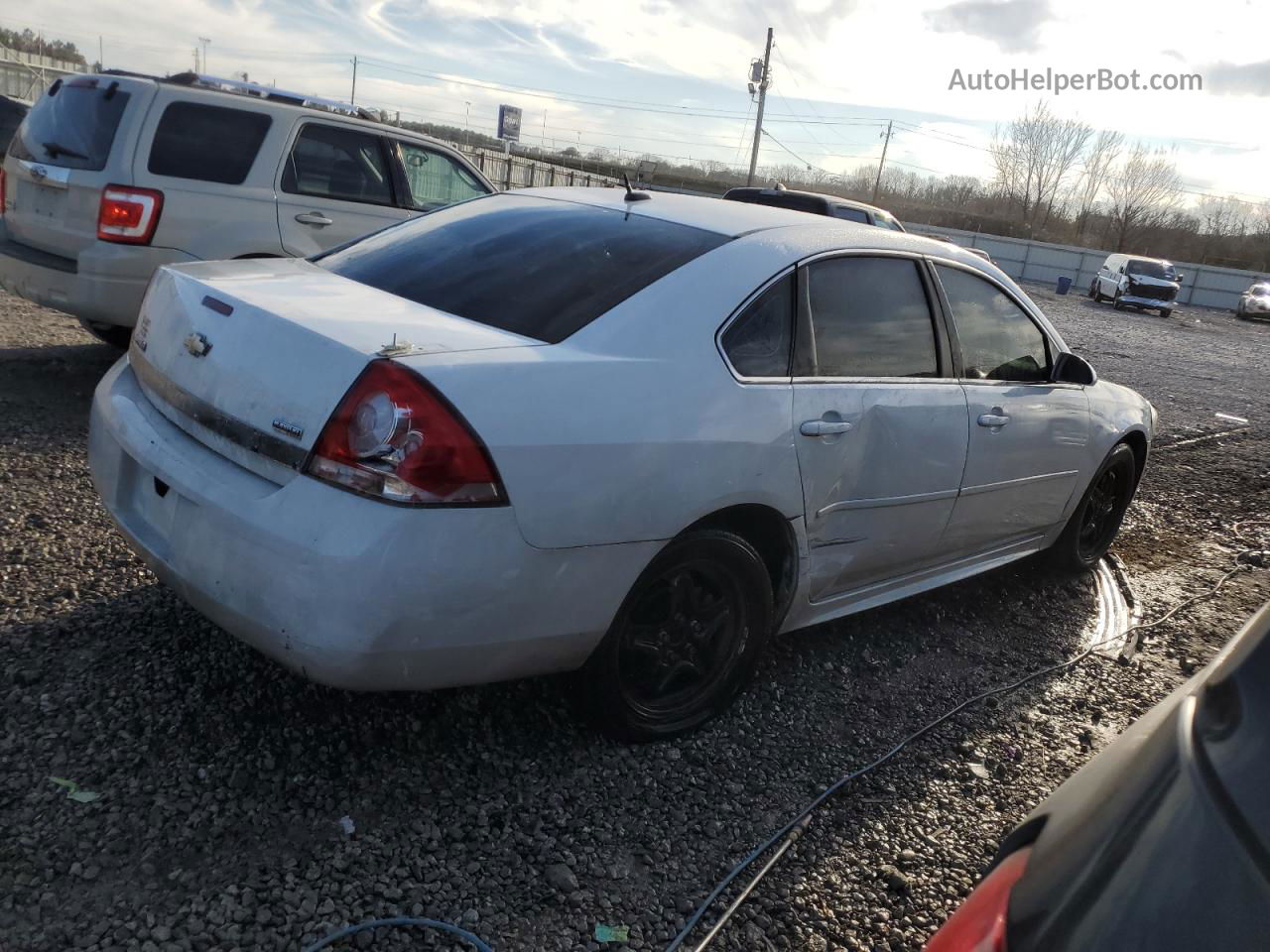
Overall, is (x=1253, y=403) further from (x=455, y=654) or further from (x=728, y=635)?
(x=455, y=654)

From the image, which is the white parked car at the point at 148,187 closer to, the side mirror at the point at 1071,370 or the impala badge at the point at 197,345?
the impala badge at the point at 197,345

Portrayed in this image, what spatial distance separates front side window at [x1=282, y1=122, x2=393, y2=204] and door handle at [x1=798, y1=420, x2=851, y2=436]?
4.55 metres

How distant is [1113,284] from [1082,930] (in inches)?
1474

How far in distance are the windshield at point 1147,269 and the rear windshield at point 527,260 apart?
34.1 metres

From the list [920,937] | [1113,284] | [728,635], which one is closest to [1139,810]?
[920,937]


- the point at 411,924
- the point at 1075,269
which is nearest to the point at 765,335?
the point at 411,924

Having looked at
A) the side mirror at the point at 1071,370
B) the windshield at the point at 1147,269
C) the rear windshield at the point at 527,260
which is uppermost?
the windshield at the point at 1147,269

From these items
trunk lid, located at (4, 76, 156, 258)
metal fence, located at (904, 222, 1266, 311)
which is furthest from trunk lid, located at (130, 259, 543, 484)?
metal fence, located at (904, 222, 1266, 311)

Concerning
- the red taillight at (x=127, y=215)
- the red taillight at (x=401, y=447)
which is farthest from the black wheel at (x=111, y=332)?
the red taillight at (x=401, y=447)

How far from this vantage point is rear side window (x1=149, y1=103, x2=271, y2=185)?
5.90m

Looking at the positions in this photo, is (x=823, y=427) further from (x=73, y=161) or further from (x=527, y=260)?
(x=73, y=161)

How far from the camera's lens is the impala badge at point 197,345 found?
2703 millimetres

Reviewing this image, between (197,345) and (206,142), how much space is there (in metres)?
3.98

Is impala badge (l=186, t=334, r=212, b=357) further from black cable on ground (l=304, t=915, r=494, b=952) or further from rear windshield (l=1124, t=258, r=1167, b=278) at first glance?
rear windshield (l=1124, t=258, r=1167, b=278)
